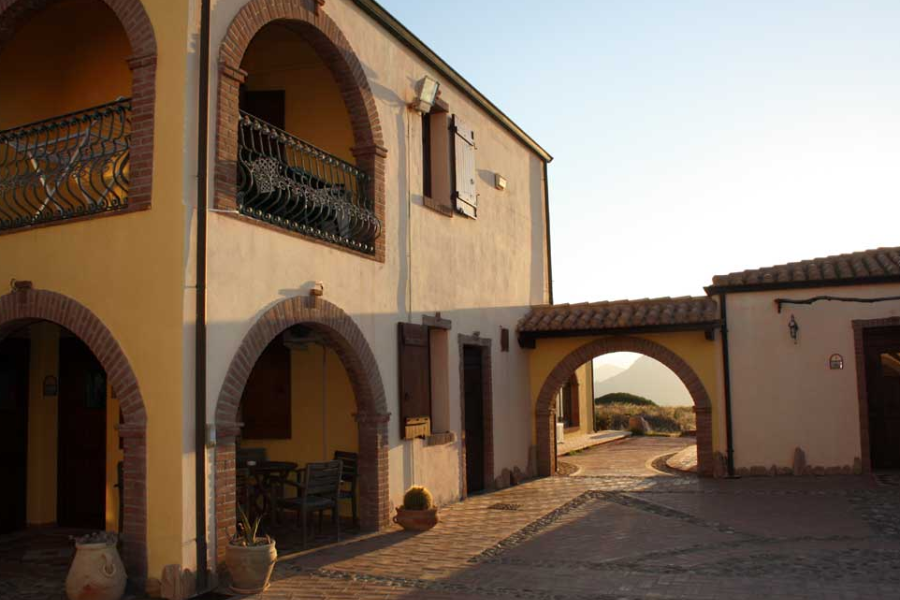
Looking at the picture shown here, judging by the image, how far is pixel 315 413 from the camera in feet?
34.6

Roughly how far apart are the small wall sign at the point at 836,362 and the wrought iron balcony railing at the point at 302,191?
26.4 feet

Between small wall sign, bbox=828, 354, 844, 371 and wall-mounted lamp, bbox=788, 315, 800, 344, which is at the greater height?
wall-mounted lamp, bbox=788, 315, 800, 344

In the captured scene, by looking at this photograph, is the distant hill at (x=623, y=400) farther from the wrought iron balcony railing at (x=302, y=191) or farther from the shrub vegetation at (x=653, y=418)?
the wrought iron balcony railing at (x=302, y=191)

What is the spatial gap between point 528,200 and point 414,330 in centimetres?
606

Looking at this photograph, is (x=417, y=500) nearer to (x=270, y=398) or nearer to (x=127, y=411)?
(x=270, y=398)

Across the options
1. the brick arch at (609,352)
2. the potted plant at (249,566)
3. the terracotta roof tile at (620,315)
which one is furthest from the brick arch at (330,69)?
the brick arch at (609,352)

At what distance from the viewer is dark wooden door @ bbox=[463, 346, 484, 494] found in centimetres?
1288

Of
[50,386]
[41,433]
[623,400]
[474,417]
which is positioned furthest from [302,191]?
[623,400]

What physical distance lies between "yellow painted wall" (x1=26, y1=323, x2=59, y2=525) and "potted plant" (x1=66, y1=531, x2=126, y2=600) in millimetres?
3760

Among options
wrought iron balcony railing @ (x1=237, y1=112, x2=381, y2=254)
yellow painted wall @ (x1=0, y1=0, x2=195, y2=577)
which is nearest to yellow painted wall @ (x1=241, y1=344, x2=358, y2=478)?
wrought iron balcony railing @ (x1=237, y1=112, x2=381, y2=254)

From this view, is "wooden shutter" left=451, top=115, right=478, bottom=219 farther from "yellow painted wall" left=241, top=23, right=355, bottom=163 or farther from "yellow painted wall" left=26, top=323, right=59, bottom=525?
"yellow painted wall" left=26, top=323, right=59, bottom=525

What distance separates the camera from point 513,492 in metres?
12.9

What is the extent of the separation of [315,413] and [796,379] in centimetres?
793

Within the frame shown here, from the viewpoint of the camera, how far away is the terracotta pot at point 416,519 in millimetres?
9398
